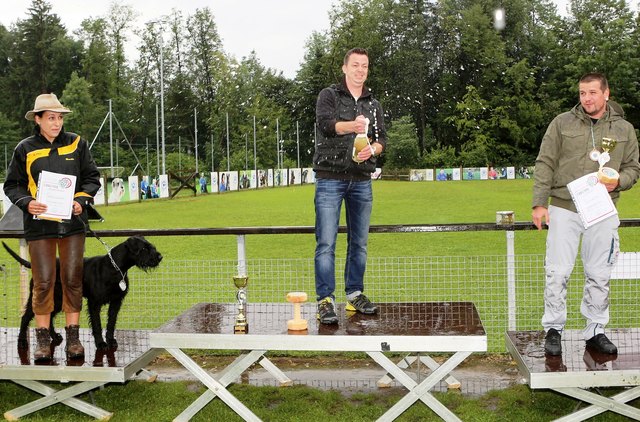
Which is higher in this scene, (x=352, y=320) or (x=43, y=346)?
(x=352, y=320)

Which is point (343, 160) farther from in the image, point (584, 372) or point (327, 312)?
point (584, 372)

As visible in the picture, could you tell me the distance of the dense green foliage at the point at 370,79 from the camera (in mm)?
63312

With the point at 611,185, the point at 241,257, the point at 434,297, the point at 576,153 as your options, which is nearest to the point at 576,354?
the point at 611,185

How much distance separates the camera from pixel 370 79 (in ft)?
235

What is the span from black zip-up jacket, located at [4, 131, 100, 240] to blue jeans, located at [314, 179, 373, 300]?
1.55 m

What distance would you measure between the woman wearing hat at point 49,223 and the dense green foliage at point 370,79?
5609cm

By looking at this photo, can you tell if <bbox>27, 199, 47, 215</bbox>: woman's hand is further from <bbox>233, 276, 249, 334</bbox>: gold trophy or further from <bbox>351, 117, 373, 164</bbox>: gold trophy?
<bbox>351, 117, 373, 164</bbox>: gold trophy

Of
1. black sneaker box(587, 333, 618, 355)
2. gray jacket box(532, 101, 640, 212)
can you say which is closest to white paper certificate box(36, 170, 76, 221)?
gray jacket box(532, 101, 640, 212)

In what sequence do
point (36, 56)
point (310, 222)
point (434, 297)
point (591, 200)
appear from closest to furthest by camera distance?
point (591, 200) → point (434, 297) → point (310, 222) → point (36, 56)

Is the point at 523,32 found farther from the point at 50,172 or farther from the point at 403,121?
the point at 50,172

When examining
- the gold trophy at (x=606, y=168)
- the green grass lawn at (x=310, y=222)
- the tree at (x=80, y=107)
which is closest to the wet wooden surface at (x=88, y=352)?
the gold trophy at (x=606, y=168)

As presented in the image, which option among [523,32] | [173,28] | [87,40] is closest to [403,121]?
[523,32]

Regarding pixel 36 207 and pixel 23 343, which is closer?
pixel 36 207

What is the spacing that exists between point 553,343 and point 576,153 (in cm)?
114
